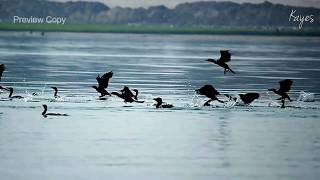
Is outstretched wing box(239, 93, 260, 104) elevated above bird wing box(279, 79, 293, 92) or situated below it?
below

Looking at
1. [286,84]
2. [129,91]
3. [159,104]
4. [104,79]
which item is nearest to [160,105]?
[159,104]

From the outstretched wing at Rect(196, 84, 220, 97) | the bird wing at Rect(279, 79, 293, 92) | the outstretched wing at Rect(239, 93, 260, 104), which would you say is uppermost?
the bird wing at Rect(279, 79, 293, 92)

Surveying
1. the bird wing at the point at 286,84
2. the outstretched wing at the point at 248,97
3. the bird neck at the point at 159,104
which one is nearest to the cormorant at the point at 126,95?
the bird neck at the point at 159,104

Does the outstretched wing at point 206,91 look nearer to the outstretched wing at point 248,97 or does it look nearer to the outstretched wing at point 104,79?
the outstretched wing at point 248,97

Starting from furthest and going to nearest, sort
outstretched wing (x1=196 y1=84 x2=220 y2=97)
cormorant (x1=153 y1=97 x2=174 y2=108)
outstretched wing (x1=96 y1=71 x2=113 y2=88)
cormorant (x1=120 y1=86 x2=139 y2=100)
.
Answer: outstretched wing (x1=96 y1=71 x2=113 y2=88), cormorant (x1=120 y1=86 x2=139 y2=100), outstretched wing (x1=196 y1=84 x2=220 y2=97), cormorant (x1=153 y1=97 x2=174 y2=108)

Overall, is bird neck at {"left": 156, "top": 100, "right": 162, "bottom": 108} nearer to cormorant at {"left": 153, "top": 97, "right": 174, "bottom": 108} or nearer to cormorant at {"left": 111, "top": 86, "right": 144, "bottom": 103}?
cormorant at {"left": 153, "top": 97, "right": 174, "bottom": 108}

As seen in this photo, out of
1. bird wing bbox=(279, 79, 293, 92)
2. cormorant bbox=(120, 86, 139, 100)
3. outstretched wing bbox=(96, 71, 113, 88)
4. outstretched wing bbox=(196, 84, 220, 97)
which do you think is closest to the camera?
outstretched wing bbox=(196, 84, 220, 97)

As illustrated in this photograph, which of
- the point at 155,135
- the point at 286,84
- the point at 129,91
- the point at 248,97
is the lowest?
the point at 155,135

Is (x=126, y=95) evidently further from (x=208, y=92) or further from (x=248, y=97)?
(x=248, y=97)

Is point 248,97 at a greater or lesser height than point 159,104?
greater

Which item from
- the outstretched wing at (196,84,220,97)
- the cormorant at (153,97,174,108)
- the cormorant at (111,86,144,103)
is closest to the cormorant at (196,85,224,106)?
the outstretched wing at (196,84,220,97)

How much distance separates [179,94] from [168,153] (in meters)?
10.6

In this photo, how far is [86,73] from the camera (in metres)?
36.2

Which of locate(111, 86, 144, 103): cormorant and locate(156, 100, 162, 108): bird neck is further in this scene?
locate(111, 86, 144, 103): cormorant
